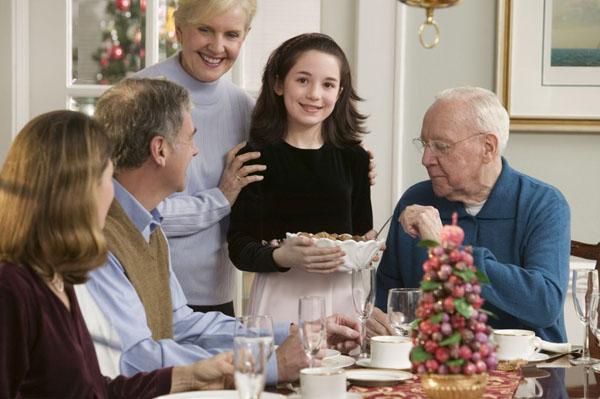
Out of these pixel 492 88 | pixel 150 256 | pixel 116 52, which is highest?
pixel 116 52

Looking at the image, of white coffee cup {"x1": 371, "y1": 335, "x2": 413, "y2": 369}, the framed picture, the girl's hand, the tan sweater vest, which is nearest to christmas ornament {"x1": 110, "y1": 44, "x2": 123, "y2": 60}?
the framed picture

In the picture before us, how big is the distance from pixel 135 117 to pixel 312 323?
27.7 inches

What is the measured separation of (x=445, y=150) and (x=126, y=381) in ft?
4.28

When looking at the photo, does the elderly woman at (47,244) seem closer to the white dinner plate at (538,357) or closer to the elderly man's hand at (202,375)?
the elderly man's hand at (202,375)

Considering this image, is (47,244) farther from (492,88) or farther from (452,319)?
(492,88)

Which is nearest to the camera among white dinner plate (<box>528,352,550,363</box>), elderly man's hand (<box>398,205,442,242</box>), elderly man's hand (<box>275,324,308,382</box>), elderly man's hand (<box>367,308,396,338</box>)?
elderly man's hand (<box>275,324,308,382</box>)

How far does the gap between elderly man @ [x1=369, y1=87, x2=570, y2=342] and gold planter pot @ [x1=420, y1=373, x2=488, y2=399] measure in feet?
3.32

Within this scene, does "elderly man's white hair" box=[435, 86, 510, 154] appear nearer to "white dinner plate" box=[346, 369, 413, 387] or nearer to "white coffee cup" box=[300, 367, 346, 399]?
"white dinner plate" box=[346, 369, 413, 387]

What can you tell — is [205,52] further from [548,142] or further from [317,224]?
[548,142]

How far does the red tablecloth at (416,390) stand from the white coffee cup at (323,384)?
119mm

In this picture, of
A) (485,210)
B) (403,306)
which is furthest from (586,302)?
(485,210)

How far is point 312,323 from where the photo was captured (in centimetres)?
196

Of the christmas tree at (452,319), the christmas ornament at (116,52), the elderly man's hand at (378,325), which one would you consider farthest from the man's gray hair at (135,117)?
the christmas ornament at (116,52)

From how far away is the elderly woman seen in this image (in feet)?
5.62
